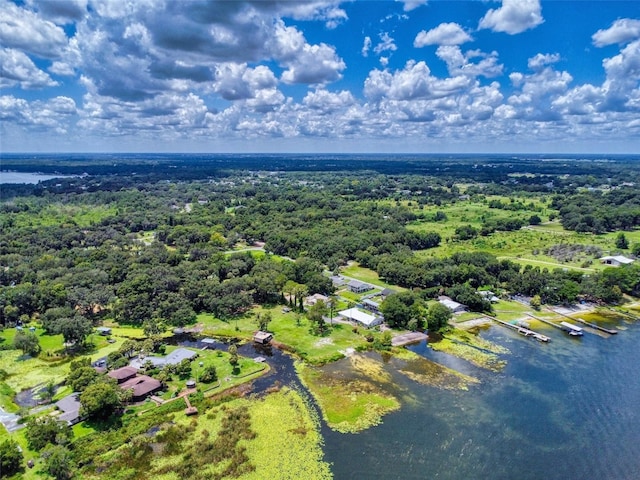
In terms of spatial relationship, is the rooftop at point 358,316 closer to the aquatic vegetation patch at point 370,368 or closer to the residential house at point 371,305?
the residential house at point 371,305

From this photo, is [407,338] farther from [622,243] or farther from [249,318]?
[622,243]

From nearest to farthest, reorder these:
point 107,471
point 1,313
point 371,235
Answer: point 107,471
point 1,313
point 371,235

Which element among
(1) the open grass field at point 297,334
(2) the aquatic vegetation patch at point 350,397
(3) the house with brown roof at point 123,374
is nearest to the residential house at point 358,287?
(1) the open grass field at point 297,334

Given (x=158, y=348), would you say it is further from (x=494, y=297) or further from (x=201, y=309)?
(x=494, y=297)

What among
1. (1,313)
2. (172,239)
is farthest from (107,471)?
(172,239)

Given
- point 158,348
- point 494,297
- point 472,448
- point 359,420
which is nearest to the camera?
point 472,448

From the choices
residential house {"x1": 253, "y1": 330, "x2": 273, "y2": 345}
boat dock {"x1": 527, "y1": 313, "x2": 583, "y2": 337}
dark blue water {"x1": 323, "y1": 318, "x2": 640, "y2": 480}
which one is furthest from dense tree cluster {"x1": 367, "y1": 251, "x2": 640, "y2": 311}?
residential house {"x1": 253, "y1": 330, "x2": 273, "y2": 345}
